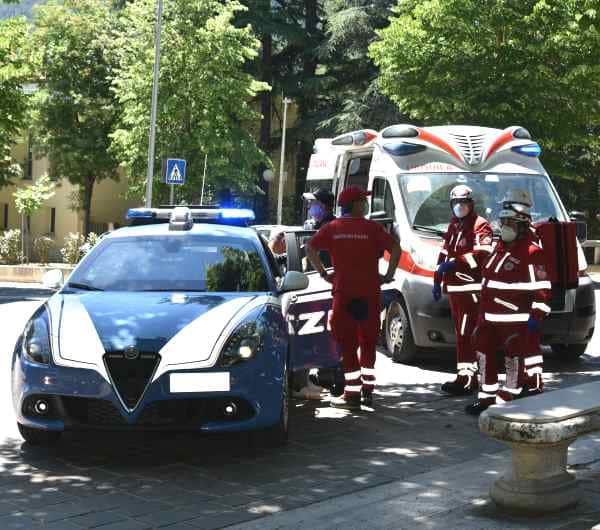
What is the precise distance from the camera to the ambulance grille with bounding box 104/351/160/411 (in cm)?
698

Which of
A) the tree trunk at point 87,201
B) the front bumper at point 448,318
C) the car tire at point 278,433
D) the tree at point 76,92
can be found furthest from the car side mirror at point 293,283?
the tree trunk at point 87,201

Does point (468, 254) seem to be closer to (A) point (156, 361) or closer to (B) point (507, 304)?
(B) point (507, 304)

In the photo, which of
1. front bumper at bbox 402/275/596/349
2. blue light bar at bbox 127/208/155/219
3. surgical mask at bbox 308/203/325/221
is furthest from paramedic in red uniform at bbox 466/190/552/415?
front bumper at bbox 402/275/596/349

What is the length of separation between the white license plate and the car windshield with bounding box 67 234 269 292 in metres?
1.16

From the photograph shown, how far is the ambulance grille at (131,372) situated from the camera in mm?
6977

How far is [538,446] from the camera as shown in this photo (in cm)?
573

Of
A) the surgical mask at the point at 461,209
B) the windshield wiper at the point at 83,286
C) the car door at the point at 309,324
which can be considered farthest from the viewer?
the surgical mask at the point at 461,209

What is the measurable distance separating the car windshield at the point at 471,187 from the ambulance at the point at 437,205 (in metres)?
0.01

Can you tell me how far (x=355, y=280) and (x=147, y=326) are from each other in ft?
8.28

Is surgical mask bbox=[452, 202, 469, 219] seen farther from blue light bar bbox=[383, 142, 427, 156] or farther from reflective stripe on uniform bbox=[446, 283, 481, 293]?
blue light bar bbox=[383, 142, 427, 156]

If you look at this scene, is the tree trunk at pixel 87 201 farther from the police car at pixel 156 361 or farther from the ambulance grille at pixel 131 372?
the ambulance grille at pixel 131 372

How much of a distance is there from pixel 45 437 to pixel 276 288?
1898mm

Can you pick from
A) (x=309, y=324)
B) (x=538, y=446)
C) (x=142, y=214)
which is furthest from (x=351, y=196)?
(x=538, y=446)

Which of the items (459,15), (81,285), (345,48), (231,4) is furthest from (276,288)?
(345,48)
